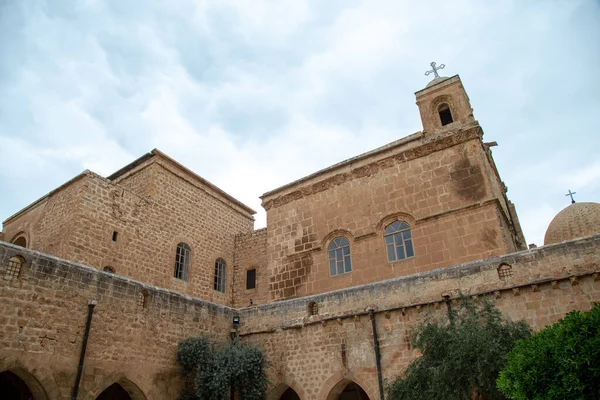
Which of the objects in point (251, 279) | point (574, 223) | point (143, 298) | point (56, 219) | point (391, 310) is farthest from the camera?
point (251, 279)

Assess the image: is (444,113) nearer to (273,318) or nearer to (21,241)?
(273,318)

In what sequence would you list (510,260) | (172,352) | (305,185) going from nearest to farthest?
(510,260)
(172,352)
(305,185)

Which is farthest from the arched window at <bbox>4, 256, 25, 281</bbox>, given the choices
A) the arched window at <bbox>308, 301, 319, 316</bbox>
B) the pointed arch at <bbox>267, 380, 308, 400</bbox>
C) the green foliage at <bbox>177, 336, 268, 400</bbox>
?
the arched window at <bbox>308, 301, 319, 316</bbox>

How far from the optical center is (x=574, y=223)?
16781 millimetres

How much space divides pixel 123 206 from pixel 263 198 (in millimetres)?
4941

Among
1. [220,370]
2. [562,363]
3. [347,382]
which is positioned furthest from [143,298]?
[562,363]

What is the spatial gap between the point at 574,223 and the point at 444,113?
7208 millimetres

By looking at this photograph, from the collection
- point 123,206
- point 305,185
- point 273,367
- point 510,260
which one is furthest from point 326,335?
point 123,206

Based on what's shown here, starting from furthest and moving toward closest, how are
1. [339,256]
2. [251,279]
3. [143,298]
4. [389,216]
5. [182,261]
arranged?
1. [251,279]
2. [182,261]
3. [339,256]
4. [389,216]
5. [143,298]

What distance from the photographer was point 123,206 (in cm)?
1443

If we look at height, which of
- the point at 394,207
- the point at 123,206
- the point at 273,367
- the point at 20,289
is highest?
the point at 123,206

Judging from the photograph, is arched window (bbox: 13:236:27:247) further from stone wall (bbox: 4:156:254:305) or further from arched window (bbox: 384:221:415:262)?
arched window (bbox: 384:221:415:262)

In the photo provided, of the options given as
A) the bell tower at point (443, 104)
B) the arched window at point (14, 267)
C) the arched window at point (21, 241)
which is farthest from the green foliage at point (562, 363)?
the arched window at point (21, 241)

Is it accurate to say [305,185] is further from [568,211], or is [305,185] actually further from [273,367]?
[568,211]
